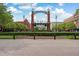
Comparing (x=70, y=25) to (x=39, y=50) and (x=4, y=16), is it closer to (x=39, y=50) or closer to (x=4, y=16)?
(x=4, y=16)

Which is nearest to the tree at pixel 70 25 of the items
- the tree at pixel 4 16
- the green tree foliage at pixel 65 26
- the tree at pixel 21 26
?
the green tree foliage at pixel 65 26

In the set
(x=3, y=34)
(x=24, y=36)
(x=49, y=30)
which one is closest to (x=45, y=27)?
(x=49, y=30)

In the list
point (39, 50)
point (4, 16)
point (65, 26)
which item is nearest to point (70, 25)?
point (65, 26)

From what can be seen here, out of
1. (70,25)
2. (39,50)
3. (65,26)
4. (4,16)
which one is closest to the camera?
(39,50)

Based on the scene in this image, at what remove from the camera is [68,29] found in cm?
2222

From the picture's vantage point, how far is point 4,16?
21.1 meters

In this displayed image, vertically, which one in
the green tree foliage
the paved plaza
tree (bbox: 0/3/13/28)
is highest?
tree (bbox: 0/3/13/28)

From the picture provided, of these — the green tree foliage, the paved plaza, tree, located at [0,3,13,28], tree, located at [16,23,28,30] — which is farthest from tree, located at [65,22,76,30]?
the paved plaza

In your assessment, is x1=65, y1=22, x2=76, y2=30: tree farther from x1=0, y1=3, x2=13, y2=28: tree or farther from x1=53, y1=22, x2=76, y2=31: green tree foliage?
x1=0, y1=3, x2=13, y2=28: tree

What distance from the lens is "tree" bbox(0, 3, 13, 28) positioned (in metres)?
20.8

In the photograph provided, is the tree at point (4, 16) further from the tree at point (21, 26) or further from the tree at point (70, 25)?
the tree at point (70, 25)

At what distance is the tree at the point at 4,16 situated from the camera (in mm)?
20844

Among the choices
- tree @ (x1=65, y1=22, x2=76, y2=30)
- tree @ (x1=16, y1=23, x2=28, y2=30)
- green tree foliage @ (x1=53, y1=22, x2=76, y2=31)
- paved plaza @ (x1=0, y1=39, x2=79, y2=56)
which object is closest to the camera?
paved plaza @ (x1=0, y1=39, x2=79, y2=56)

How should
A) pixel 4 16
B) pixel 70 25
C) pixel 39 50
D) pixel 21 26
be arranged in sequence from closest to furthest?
pixel 39 50, pixel 70 25, pixel 4 16, pixel 21 26
